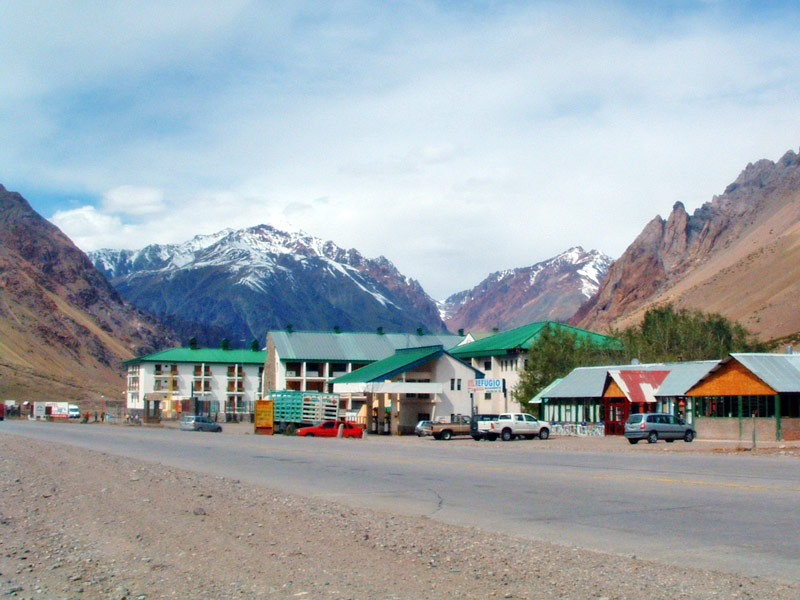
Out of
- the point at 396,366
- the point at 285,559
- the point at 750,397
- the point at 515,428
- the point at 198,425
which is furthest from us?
the point at 396,366

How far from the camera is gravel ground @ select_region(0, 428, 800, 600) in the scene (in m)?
8.60

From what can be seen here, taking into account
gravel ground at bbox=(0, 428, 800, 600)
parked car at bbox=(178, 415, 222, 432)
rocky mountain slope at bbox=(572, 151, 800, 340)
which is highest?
rocky mountain slope at bbox=(572, 151, 800, 340)

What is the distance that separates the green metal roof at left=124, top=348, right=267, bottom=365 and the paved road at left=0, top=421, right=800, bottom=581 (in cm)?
7525

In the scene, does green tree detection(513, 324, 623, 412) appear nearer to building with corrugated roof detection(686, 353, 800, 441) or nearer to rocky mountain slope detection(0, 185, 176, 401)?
building with corrugated roof detection(686, 353, 800, 441)

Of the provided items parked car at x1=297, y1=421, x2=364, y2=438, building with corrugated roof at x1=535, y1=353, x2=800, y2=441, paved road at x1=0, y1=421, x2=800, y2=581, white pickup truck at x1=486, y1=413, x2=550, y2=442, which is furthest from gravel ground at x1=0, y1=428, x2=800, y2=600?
parked car at x1=297, y1=421, x2=364, y2=438

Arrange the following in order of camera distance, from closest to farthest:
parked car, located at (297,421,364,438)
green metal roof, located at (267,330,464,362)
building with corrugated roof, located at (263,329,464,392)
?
parked car, located at (297,421,364,438) < building with corrugated roof, located at (263,329,464,392) < green metal roof, located at (267,330,464,362)

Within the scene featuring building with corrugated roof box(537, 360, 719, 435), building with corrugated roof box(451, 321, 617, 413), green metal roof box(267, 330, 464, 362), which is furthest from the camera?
green metal roof box(267, 330, 464, 362)

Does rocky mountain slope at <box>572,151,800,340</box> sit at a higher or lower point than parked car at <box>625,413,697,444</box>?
higher

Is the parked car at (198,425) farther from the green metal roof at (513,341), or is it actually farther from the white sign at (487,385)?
the green metal roof at (513,341)

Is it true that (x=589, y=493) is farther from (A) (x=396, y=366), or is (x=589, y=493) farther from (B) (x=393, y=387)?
(A) (x=396, y=366)

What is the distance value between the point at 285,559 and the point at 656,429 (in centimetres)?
3377

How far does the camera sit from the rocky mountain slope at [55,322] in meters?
120

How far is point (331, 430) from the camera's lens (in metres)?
54.5

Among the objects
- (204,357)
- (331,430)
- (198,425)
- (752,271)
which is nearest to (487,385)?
(331,430)
